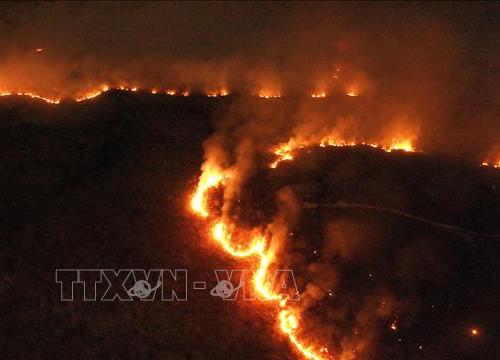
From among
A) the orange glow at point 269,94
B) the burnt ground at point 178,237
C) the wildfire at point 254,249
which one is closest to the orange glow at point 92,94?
the burnt ground at point 178,237

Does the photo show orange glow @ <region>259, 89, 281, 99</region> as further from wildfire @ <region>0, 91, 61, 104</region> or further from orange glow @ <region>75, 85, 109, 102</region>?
wildfire @ <region>0, 91, 61, 104</region>

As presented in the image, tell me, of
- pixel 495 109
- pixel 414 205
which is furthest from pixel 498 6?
pixel 414 205

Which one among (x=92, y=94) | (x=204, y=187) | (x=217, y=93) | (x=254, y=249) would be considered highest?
(x=217, y=93)

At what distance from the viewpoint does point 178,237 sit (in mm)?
10992

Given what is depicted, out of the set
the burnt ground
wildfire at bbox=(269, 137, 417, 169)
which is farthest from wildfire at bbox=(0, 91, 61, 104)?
wildfire at bbox=(269, 137, 417, 169)

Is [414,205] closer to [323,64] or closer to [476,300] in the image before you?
[476,300]

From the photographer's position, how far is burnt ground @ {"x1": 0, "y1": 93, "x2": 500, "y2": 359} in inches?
364

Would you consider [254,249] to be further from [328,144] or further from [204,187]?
[328,144]

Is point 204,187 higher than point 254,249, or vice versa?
point 204,187

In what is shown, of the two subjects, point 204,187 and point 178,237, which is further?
point 204,187

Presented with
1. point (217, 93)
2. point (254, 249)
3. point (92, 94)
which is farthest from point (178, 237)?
point (92, 94)

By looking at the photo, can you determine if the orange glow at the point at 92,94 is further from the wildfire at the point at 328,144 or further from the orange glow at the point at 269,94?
the wildfire at the point at 328,144

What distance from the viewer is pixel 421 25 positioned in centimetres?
2058

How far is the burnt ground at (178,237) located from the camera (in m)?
9.24
